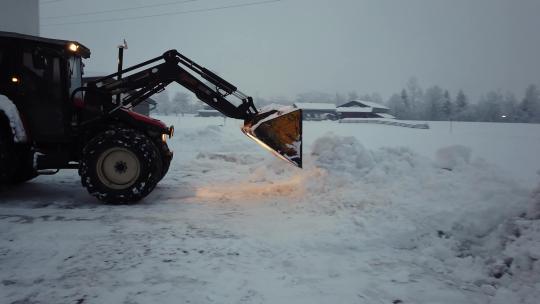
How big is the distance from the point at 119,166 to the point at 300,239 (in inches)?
130

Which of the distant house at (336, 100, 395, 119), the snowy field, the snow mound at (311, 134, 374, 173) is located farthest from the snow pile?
the distant house at (336, 100, 395, 119)

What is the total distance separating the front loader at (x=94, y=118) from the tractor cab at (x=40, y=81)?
0.04 ft

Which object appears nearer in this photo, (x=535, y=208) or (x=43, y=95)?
(x=535, y=208)

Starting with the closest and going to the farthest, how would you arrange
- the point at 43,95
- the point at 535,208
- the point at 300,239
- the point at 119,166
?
the point at 535,208, the point at 300,239, the point at 119,166, the point at 43,95

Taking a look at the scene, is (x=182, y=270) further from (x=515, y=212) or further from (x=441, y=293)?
(x=515, y=212)

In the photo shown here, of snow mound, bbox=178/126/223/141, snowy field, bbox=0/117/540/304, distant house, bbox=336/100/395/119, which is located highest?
distant house, bbox=336/100/395/119

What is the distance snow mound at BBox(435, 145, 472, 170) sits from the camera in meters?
7.30

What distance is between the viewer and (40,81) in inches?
243

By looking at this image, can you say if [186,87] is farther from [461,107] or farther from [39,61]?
[461,107]

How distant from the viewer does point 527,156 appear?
1265 centimetres

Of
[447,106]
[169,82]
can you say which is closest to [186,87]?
[169,82]

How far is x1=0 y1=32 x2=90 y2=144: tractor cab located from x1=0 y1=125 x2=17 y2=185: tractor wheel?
299 millimetres

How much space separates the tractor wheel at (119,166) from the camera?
5922mm

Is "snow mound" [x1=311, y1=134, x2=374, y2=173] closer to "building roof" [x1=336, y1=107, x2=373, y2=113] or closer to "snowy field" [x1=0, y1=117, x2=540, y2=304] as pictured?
"snowy field" [x1=0, y1=117, x2=540, y2=304]
